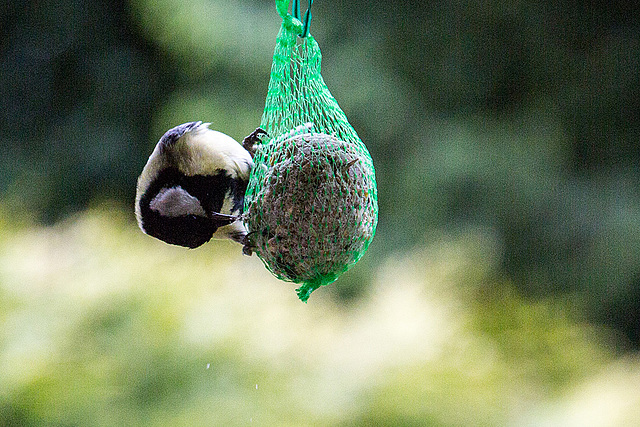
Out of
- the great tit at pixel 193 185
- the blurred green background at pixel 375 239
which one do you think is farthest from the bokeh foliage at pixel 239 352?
the great tit at pixel 193 185

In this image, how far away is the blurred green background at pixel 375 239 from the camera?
1704 millimetres

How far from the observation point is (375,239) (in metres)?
3.21

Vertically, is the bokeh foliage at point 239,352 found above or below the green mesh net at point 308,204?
below

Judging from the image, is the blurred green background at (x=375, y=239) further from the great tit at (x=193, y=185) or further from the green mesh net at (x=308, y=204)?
the green mesh net at (x=308, y=204)

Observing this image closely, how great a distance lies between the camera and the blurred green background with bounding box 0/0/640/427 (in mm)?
1704

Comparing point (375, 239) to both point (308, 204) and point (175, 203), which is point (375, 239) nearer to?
point (175, 203)

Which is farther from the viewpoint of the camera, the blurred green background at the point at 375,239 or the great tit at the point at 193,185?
the blurred green background at the point at 375,239

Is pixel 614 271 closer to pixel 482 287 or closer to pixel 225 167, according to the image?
pixel 482 287

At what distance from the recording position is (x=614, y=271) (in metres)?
3.24

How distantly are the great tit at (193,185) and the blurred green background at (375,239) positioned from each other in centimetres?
51

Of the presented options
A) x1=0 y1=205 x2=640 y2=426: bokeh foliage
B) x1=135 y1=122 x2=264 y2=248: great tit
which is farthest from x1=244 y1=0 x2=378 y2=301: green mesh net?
x1=0 y1=205 x2=640 y2=426: bokeh foliage

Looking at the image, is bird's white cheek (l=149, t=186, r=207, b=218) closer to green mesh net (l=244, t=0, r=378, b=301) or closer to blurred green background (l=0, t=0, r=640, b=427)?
green mesh net (l=244, t=0, r=378, b=301)

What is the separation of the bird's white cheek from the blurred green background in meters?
0.52

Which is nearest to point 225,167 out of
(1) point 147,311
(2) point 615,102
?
(1) point 147,311
